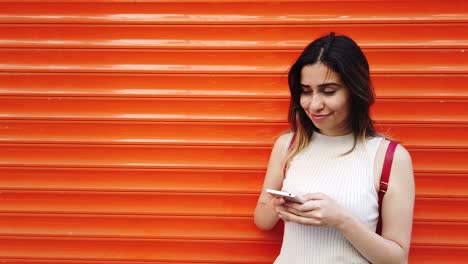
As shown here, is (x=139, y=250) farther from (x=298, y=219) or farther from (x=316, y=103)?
(x=316, y=103)

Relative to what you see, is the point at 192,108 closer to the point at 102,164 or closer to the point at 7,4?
the point at 102,164

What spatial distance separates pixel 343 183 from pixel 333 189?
0.19 feet

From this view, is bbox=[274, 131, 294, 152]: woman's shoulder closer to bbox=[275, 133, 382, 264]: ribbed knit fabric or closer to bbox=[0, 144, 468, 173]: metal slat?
bbox=[275, 133, 382, 264]: ribbed knit fabric

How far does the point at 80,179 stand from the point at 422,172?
2.16 metres

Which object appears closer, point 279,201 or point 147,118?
point 279,201

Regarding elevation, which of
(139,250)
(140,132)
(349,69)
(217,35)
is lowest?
(139,250)

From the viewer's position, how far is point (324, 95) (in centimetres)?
210

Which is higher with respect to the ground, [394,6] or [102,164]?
[394,6]

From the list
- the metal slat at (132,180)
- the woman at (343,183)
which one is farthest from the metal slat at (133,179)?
the woman at (343,183)

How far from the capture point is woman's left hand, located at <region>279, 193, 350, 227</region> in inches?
77.0

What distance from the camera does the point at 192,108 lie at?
112 inches

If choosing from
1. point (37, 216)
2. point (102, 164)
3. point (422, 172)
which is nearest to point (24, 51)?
point (102, 164)

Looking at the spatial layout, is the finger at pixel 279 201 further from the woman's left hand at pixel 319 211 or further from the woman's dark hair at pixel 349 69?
the woman's dark hair at pixel 349 69

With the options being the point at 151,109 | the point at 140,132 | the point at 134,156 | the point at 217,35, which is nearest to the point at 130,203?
the point at 134,156
